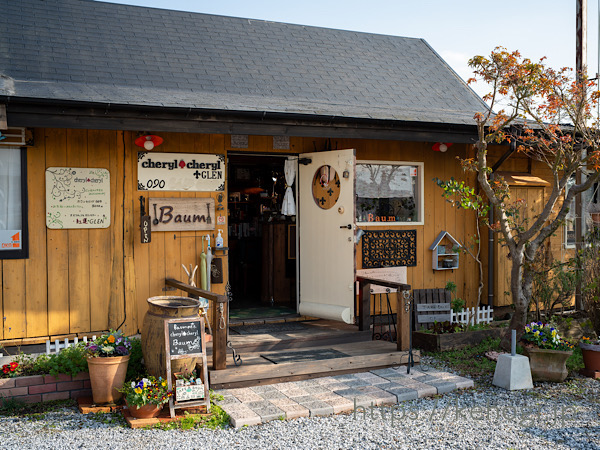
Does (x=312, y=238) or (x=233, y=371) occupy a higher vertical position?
(x=312, y=238)

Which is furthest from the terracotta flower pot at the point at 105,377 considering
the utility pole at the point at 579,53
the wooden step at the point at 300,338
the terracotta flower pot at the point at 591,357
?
the utility pole at the point at 579,53

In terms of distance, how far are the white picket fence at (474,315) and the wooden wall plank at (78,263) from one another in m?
4.82

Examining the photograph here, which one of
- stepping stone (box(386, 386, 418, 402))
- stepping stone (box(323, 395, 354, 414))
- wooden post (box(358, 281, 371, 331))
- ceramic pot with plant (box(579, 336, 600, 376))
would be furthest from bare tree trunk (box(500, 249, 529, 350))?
stepping stone (box(323, 395, 354, 414))

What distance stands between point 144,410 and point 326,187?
3.87 m

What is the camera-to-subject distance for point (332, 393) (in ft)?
18.3

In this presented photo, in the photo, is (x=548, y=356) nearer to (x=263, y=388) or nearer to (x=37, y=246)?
(x=263, y=388)

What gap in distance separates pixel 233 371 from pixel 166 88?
3.58m

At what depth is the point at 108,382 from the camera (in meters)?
5.20

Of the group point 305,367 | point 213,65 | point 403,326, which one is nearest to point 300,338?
point 305,367

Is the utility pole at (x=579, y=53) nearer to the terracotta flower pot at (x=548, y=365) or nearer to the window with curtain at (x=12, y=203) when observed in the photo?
the terracotta flower pot at (x=548, y=365)

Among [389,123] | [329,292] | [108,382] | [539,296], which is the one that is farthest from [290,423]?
[539,296]

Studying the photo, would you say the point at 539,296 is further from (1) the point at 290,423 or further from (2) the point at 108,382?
(2) the point at 108,382

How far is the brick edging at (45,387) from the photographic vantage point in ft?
17.1

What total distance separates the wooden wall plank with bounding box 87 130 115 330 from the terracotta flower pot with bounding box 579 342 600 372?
5.51 metres
